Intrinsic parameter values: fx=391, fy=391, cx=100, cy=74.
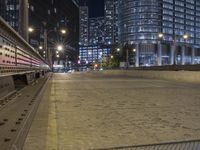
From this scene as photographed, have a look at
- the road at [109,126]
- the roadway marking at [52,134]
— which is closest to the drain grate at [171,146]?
the road at [109,126]

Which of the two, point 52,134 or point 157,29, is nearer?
point 52,134

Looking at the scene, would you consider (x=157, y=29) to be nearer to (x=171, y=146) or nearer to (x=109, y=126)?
(x=109, y=126)

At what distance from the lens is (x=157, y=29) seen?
173m

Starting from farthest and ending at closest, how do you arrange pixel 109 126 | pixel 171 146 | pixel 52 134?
pixel 109 126, pixel 52 134, pixel 171 146

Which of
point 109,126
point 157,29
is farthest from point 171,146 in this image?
point 157,29

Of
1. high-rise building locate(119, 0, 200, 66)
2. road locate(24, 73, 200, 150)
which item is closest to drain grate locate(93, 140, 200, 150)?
road locate(24, 73, 200, 150)

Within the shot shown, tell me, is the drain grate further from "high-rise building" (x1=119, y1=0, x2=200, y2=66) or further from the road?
"high-rise building" (x1=119, y1=0, x2=200, y2=66)

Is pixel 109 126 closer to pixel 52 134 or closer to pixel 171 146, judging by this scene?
pixel 52 134

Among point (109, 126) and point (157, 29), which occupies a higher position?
point (157, 29)

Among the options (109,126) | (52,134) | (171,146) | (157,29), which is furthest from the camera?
(157,29)

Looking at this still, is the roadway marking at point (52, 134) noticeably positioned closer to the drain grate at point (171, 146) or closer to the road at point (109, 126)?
the road at point (109, 126)

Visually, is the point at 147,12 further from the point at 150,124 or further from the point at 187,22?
the point at 150,124

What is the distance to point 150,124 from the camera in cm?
812

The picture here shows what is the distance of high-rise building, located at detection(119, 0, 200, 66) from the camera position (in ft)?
560
